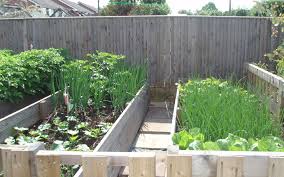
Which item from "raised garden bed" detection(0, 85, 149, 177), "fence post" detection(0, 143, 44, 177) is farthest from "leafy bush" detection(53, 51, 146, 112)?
"fence post" detection(0, 143, 44, 177)

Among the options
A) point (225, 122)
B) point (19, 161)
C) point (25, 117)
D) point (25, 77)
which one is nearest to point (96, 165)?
point (19, 161)

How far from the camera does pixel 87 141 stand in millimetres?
3756

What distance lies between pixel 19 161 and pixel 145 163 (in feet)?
1.99

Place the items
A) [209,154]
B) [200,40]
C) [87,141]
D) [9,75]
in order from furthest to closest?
[200,40] < [9,75] < [87,141] < [209,154]

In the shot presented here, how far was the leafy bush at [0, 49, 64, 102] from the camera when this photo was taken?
439cm

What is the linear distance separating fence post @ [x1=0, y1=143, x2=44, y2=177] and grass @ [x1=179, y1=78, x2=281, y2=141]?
153cm

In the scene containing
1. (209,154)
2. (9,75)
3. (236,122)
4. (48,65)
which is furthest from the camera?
(48,65)

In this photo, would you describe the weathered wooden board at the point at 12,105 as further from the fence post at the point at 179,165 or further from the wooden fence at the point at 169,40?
the fence post at the point at 179,165

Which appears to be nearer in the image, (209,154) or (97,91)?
(209,154)

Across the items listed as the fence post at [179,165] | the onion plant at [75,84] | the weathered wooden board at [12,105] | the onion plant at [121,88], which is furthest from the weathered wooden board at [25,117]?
the fence post at [179,165]

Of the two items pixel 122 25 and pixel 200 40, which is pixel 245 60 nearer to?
pixel 200 40

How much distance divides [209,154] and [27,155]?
87 cm

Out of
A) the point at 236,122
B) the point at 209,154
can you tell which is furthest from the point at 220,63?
the point at 209,154

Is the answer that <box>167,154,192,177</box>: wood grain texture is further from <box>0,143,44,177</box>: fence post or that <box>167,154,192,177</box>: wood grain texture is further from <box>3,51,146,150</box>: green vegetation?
<box>3,51,146,150</box>: green vegetation
